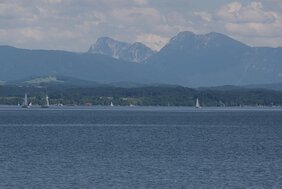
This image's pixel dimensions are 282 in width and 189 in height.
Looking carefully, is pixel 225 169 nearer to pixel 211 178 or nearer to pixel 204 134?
pixel 211 178

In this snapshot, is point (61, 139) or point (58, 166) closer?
point (58, 166)

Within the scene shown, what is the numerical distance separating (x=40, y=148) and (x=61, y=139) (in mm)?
16074

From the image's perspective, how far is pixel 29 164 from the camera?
69562 millimetres

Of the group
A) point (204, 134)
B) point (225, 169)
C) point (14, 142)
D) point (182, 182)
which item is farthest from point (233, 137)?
point (182, 182)

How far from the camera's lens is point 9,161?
71.8 metres

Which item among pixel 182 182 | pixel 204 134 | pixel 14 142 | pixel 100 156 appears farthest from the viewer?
pixel 204 134

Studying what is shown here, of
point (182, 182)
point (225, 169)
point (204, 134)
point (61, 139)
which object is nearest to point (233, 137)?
point (204, 134)

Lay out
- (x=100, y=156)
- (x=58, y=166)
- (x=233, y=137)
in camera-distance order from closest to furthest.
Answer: (x=58, y=166), (x=100, y=156), (x=233, y=137)

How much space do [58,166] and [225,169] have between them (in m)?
12.6

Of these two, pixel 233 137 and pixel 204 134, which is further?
pixel 204 134

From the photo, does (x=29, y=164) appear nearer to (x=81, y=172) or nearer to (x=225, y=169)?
(x=81, y=172)

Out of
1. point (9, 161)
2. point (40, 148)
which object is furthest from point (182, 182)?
point (40, 148)

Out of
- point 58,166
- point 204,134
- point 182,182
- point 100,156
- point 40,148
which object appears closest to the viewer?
point 182,182

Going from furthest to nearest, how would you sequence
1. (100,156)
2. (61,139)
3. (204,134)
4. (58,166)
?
(204,134)
(61,139)
(100,156)
(58,166)
